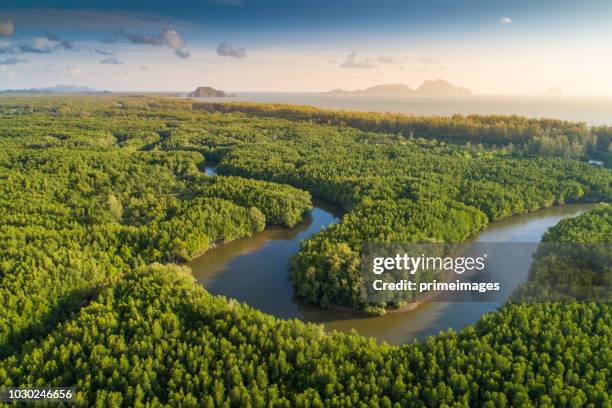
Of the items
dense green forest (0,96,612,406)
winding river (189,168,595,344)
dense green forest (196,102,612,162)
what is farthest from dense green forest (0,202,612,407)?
dense green forest (196,102,612,162)

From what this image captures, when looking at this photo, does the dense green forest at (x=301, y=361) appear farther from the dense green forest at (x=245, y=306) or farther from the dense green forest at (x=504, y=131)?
the dense green forest at (x=504, y=131)

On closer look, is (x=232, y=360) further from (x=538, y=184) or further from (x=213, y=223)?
(x=538, y=184)

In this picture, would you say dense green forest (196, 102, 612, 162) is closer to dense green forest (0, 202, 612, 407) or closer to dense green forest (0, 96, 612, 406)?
dense green forest (0, 96, 612, 406)

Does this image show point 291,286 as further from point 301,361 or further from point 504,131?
point 504,131

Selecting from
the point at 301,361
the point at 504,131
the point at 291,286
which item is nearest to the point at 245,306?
the point at 301,361

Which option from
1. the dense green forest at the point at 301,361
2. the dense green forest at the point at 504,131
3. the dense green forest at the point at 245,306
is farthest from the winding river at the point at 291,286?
the dense green forest at the point at 504,131

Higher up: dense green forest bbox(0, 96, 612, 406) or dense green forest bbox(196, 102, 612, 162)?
dense green forest bbox(196, 102, 612, 162)

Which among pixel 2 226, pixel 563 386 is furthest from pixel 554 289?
pixel 2 226
